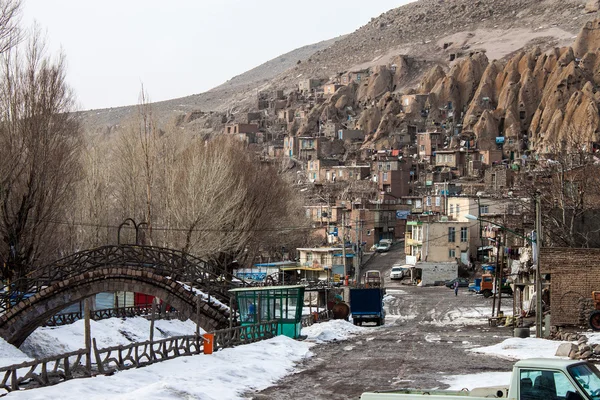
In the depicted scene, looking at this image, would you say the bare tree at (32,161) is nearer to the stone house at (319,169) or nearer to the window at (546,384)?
the window at (546,384)

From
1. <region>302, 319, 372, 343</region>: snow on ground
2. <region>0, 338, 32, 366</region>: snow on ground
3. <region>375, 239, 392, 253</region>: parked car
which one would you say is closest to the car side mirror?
<region>302, 319, 372, 343</region>: snow on ground

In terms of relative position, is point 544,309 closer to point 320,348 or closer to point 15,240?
point 320,348

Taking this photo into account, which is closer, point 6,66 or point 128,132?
point 6,66

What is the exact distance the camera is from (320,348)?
32.1 meters

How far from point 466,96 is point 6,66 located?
155 m

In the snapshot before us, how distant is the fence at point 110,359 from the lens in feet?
71.5

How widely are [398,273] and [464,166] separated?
185 ft

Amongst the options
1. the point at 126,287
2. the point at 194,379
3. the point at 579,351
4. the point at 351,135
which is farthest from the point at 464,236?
the point at 351,135

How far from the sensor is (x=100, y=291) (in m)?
36.8

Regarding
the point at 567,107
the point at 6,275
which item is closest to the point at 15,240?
the point at 6,275

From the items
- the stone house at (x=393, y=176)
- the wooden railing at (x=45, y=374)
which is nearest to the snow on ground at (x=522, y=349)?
the wooden railing at (x=45, y=374)

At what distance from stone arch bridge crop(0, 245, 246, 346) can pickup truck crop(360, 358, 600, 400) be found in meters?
21.6

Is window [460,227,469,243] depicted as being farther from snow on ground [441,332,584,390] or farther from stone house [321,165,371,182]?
snow on ground [441,332,584,390]

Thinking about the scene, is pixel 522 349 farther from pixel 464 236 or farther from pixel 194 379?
pixel 464 236
